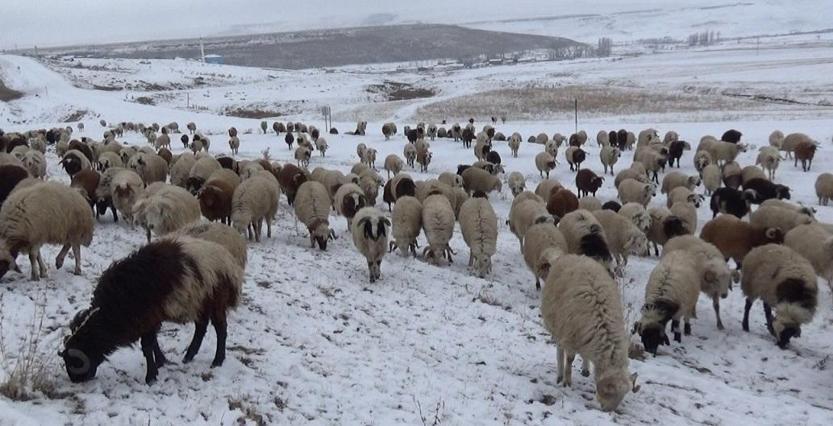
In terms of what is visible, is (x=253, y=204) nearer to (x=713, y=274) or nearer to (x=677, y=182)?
(x=713, y=274)

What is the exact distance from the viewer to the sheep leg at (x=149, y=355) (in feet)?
19.8

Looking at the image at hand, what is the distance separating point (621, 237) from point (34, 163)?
16.0m

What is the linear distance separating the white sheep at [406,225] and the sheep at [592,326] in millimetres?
6423

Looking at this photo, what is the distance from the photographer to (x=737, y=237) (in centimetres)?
1343

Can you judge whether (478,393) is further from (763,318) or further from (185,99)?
(185,99)

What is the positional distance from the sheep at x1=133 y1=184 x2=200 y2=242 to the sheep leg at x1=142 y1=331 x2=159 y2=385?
5.36 m

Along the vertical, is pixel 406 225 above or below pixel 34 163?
below

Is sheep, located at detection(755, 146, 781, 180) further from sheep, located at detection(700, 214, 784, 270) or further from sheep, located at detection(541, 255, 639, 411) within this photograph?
sheep, located at detection(541, 255, 639, 411)

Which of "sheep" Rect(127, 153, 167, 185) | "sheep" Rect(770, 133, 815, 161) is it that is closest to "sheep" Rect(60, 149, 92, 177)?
"sheep" Rect(127, 153, 167, 185)

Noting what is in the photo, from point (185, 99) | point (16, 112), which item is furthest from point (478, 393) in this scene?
point (185, 99)

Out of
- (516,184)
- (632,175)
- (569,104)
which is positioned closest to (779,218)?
(632,175)

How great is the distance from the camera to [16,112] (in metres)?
57.5

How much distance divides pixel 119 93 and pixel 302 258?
78341 mm

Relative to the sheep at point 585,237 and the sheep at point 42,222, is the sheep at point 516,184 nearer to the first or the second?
the sheep at point 585,237
